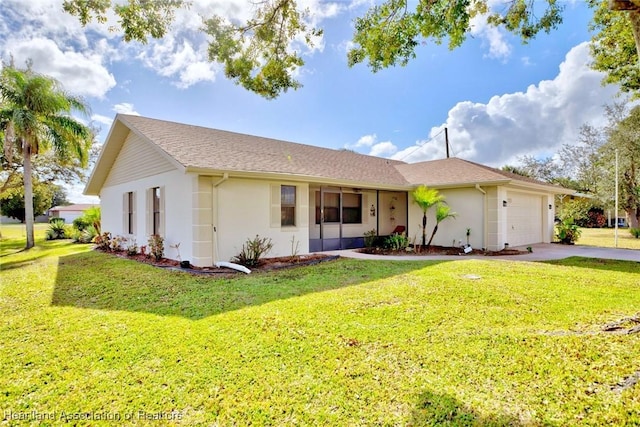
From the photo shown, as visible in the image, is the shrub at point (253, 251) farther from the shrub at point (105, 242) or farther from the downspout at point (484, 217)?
the downspout at point (484, 217)

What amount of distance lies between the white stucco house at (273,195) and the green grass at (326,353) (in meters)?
2.93

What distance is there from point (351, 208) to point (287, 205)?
457cm

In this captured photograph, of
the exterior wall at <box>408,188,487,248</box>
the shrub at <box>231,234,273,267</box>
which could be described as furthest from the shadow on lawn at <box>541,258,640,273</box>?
the shrub at <box>231,234,273,267</box>

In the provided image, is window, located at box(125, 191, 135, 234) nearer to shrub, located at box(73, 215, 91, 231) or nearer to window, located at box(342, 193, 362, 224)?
window, located at box(342, 193, 362, 224)

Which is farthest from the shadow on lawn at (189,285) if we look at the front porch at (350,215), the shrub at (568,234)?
the shrub at (568,234)

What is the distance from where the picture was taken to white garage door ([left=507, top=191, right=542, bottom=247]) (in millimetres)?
13783

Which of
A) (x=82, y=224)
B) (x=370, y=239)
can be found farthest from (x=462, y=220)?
(x=82, y=224)

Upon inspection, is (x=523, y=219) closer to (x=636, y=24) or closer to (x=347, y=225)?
(x=347, y=225)

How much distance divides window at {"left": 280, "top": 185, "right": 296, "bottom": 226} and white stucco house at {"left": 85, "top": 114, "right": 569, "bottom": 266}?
3cm

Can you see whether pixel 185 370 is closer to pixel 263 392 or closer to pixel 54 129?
pixel 263 392

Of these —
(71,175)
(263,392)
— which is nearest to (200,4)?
(263,392)

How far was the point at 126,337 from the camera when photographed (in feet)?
14.2

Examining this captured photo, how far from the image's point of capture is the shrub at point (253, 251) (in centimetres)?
941

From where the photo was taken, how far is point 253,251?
31.9 ft
